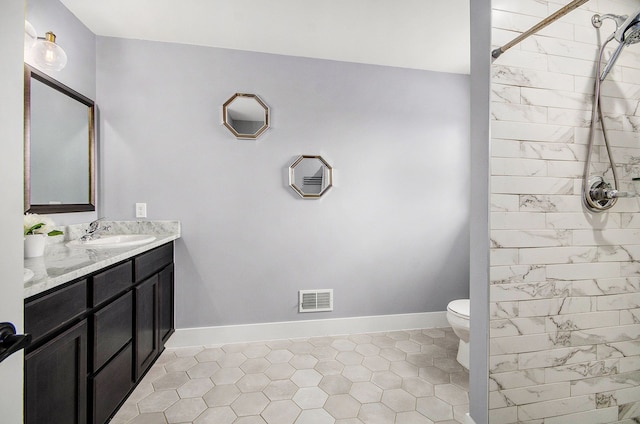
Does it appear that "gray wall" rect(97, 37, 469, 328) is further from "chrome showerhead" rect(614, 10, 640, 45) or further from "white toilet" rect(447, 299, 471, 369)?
"chrome showerhead" rect(614, 10, 640, 45)

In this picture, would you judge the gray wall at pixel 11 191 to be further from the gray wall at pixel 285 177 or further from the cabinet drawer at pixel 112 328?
the gray wall at pixel 285 177

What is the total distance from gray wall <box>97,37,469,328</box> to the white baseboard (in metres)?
0.06

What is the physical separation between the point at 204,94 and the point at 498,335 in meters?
2.61

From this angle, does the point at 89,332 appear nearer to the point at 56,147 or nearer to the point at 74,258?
the point at 74,258

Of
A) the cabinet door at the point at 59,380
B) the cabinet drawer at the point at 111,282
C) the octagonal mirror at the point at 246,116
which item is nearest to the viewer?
the cabinet door at the point at 59,380

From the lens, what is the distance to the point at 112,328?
1.41m

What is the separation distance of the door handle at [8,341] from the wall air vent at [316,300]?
209 cm

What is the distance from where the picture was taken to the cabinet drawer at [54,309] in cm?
91

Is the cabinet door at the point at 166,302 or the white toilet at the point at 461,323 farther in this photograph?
the cabinet door at the point at 166,302

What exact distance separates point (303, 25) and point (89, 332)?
7.48ft

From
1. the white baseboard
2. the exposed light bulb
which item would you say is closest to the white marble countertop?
the white baseboard

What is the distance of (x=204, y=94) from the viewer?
2357mm

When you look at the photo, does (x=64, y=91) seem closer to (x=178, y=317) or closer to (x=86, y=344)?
(x=86, y=344)

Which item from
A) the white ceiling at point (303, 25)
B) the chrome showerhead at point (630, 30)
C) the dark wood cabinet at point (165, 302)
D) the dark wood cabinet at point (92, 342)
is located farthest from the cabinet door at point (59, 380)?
the chrome showerhead at point (630, 30)
